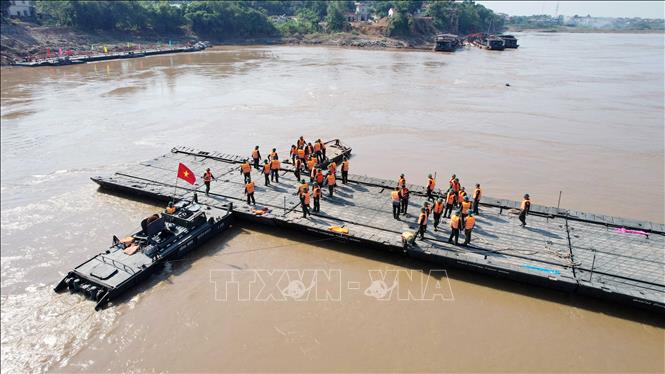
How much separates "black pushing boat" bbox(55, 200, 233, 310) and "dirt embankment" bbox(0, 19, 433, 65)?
2434 inches

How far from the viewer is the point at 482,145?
26453 mm

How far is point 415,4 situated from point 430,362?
410 ft

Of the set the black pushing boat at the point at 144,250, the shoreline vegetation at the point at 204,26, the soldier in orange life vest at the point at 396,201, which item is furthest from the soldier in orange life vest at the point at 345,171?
the shoreline vegetation at the point at 204,26

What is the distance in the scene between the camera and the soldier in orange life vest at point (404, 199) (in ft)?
49.9

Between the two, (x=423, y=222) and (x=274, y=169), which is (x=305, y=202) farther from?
(x=423, y=222)

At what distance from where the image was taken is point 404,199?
15.4m

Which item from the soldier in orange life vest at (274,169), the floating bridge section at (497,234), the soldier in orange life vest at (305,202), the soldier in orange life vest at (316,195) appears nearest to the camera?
the floating bridge section at (497,234)

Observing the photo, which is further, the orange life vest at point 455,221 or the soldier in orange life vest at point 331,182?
the soldier in orange life vest at point 331,182

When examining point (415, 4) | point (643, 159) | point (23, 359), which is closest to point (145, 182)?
point (23, 359)

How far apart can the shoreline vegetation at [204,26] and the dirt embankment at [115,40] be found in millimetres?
104

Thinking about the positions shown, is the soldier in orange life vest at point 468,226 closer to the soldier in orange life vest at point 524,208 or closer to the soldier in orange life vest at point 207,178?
the soldier in orange life vest at point 524,208

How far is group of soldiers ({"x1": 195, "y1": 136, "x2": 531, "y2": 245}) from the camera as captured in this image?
13.7 m

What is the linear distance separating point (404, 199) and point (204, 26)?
3883 inches

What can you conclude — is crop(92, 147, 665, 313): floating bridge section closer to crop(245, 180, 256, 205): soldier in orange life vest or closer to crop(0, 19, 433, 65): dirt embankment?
crop(245, 180, 256, 205): soldier in orange life vest
